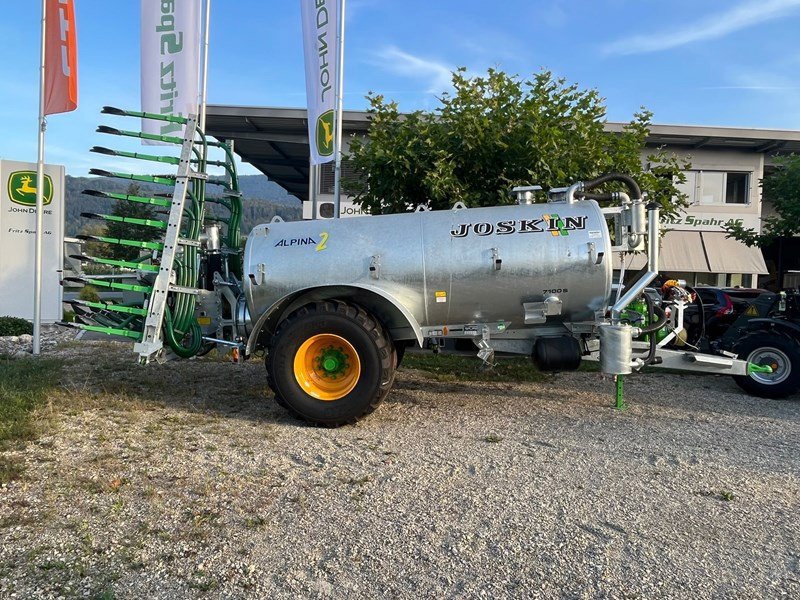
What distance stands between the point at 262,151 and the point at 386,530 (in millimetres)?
24196

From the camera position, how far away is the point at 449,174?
25.0 feet

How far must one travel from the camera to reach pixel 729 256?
24828mm

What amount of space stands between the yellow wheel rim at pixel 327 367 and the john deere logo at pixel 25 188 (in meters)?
9.00

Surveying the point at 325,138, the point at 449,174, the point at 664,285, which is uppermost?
the point at 325,138

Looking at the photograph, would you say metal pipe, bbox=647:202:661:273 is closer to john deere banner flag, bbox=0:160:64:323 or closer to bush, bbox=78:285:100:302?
bush, bbox=78:285:100:302

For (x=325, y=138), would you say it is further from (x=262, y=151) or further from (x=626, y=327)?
(x=262, y=151)

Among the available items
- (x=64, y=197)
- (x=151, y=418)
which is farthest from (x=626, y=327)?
(x=64, y=197)

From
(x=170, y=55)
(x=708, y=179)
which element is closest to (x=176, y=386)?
(x=170, y=55)

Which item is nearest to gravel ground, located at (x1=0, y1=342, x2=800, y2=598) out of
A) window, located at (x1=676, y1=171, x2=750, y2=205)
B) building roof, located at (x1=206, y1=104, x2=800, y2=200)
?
building roof, located at (x1=206, y1=104, x2=800, y2=200)

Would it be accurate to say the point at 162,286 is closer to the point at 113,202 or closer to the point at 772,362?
the point at 113,202

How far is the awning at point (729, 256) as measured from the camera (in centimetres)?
2462

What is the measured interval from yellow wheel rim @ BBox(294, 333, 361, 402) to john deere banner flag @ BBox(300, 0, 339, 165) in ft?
15.9

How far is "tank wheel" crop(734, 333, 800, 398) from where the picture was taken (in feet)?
22.8

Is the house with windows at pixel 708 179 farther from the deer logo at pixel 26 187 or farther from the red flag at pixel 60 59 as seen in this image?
the red flag at pixel 60 59
